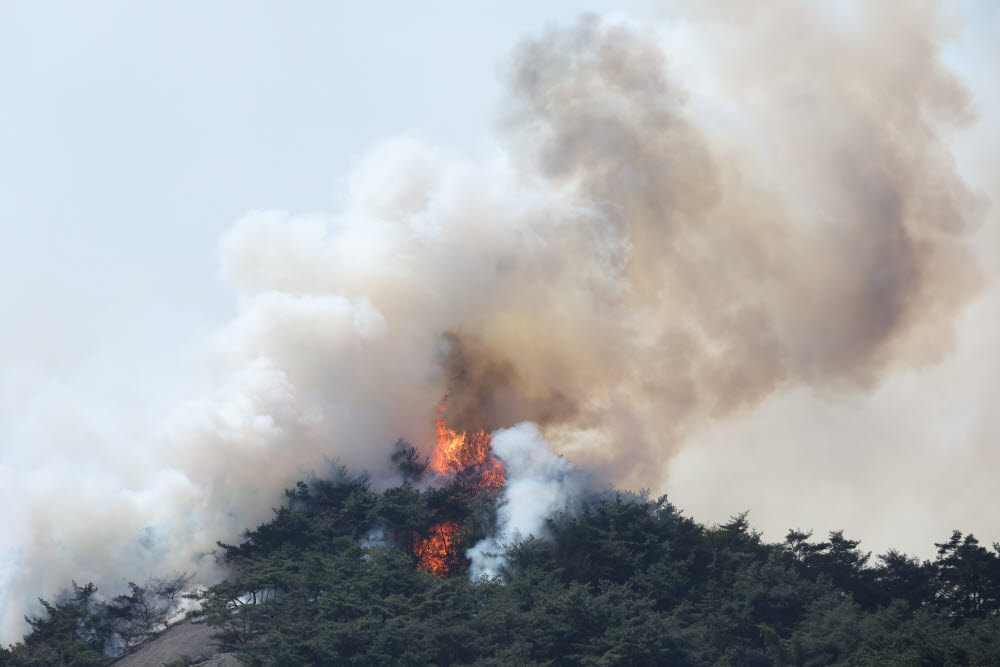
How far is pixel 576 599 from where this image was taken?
166 ft

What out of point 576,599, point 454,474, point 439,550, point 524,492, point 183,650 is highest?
point 454,474

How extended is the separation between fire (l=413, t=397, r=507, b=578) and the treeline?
35.5 inches

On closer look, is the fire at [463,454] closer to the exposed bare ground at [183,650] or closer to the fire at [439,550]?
the fire at [439,550]

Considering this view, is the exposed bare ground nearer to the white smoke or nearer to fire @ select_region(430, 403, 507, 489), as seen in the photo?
the white smoke

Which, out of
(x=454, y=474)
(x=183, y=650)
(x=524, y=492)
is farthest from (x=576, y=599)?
(x=454, y=474)

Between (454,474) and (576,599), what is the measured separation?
22.0 meters

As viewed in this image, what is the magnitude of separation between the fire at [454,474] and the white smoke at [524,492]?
3.90 feet

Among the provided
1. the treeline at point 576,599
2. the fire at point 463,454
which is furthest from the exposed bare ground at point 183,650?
the fire at point 463,454

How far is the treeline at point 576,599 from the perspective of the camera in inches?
1930

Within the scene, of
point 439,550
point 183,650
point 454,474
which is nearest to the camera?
point 183,650

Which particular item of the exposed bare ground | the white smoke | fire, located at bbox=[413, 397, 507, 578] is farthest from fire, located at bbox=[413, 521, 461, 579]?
the exposed bare ground

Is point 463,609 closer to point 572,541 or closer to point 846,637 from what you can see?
point 572,541

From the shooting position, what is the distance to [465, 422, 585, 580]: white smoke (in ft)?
200

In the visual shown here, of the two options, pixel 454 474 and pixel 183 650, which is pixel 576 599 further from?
pixel 454 474
